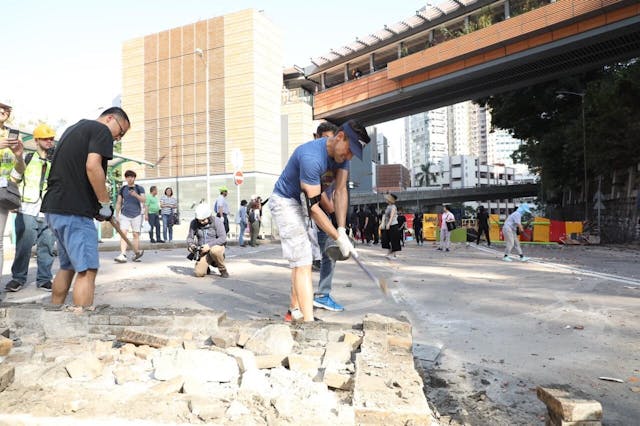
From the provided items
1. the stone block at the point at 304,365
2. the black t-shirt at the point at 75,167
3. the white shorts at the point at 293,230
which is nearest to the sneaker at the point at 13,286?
the black t-shirt at the point at 75,167

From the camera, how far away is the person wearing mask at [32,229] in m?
5.41

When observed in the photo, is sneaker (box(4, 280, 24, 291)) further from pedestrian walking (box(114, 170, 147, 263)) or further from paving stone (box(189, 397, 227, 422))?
→ paving stone (box(189, 397, 227, 422))

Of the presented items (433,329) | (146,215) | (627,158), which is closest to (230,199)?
(146,215)

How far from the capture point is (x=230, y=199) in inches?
1799

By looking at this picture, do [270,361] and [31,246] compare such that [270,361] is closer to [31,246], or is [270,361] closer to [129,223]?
[31,246]

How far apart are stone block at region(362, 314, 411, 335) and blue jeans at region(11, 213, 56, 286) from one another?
4405 mm

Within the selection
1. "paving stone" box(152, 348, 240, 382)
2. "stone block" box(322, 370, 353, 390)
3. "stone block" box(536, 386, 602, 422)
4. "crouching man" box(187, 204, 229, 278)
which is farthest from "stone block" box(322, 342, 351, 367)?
"crouching man" box(187, 204, 229, 278)

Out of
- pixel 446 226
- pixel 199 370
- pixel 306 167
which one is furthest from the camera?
pixel 446 226

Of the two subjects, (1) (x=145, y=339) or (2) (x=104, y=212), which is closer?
(1) (x=145, y=339)

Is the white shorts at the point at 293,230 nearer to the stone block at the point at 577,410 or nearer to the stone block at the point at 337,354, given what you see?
the stone block at the point at 337,354

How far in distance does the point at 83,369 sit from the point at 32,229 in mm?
3842

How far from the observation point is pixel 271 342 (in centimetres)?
280

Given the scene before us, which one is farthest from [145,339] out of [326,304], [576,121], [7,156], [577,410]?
[576,121]

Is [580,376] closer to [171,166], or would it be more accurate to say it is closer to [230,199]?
[230,199]
